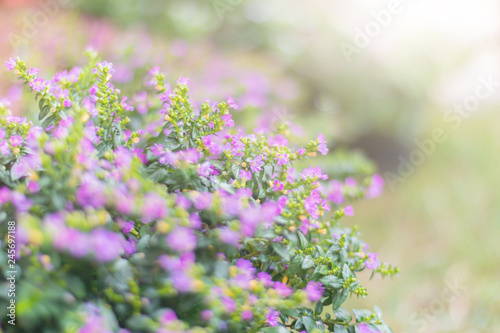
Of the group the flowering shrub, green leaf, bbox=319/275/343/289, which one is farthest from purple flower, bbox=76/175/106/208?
green leaf, bbox=319/275/343/289

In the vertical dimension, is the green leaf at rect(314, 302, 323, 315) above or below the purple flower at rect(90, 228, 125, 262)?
above

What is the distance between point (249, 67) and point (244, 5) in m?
0.90

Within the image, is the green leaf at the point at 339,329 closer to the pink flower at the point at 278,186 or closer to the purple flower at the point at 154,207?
the pink flower at the point at 278,186

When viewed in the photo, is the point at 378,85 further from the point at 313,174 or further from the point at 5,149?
the point at 5,149

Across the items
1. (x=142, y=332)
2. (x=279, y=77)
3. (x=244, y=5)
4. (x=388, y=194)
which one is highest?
(x=244, y=5)

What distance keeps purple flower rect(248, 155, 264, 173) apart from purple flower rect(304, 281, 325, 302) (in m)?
0.25

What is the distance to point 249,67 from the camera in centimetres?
272

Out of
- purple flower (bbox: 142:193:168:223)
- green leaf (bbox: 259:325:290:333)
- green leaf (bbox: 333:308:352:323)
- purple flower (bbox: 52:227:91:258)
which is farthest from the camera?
green leaf (bbox: 333:308:352:323)

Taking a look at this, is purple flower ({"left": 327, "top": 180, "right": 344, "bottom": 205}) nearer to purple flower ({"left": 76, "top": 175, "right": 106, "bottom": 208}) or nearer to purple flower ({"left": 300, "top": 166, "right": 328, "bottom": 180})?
purple flower ({"left": 300, "top": 166, "right": 328, "bottom": 180})

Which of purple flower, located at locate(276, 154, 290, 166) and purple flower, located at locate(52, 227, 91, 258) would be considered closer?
purple flower, located at locate(52, 227, 91, 258)

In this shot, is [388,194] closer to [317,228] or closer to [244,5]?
[244,5]

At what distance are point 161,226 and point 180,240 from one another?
0.04 metres

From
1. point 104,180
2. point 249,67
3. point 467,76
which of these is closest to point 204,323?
point 104,180

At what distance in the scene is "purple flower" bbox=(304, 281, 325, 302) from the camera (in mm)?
792
